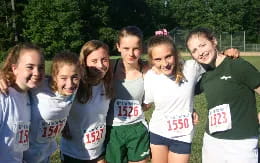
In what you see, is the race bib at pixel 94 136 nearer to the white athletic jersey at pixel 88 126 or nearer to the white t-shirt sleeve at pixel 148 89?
the white athletic jersey at pixel 88 126

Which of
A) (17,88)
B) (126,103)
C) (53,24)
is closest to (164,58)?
(126,103)

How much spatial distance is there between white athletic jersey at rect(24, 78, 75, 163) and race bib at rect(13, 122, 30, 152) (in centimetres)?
16

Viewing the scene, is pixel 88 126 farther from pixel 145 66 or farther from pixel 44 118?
pixel 145 66

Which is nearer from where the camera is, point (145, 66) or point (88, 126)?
point (88, 126)

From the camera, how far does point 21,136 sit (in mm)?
3467

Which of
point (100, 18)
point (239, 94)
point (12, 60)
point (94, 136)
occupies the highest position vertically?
point (100, 18)

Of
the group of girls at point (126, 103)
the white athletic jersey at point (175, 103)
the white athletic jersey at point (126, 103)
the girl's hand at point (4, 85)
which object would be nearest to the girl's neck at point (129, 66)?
the group of girls at point (126, 103)

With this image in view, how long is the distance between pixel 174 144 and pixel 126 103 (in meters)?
0.64

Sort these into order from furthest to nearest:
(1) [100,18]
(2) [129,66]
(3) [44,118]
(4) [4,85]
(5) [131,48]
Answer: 1. (1) [100,18]
2. (2) [129,66]
3. (5) [131,48]
4. (3) [44,118]
5. (4) [4,85]

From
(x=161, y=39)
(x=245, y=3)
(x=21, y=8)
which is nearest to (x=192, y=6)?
(x=245, y=3)

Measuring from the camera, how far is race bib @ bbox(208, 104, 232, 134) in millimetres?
3714

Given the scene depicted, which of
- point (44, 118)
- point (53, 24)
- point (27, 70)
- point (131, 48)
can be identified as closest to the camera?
point (27, 70)

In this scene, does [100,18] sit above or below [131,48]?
above

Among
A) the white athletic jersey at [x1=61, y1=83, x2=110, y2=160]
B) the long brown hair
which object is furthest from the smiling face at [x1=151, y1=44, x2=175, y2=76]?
the white athletic jersey at [x1=61, y1=83, x2=110, y2=160]
